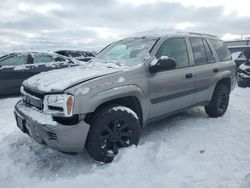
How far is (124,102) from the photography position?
397 centimetres

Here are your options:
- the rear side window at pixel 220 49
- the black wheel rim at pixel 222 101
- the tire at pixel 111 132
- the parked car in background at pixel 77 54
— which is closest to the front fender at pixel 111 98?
the tire at pixel 111 132

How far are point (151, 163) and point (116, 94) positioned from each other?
983 millimetres

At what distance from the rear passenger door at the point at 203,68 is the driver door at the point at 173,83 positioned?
199 mm

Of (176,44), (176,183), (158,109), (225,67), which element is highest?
A: (176,44)

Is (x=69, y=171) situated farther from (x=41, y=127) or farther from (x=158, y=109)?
(x=158, y=109)

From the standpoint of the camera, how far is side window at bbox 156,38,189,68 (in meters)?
4.56

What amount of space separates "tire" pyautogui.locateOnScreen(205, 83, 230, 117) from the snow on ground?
68 cm

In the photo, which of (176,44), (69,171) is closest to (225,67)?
(176,44)

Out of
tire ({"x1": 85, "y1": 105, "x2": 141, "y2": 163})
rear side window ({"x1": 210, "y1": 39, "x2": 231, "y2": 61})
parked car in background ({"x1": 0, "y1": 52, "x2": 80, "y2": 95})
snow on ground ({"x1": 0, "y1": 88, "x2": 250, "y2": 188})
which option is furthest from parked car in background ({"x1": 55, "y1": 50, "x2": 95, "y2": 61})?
tire ({"x1": 85, "y1": 105, "x2": 141, "y2": 163})

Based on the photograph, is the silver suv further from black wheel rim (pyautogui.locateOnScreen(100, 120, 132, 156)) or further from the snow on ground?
the snow on ground

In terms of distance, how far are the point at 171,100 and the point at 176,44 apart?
39.6 inches

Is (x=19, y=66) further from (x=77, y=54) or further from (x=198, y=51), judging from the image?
(x=198, y=51)

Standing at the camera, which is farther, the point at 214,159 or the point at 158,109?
the point at 158,109

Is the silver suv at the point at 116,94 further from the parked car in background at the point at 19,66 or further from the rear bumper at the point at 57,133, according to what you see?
the parked car in background at the point at 19,66
